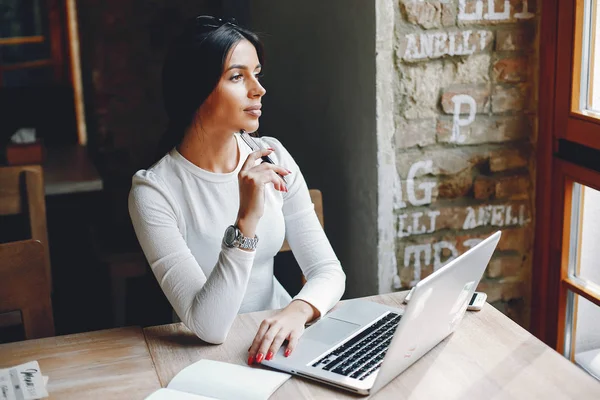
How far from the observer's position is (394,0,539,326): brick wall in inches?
82.1

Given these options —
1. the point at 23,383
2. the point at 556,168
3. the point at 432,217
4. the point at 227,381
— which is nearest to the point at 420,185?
the point at 432,217

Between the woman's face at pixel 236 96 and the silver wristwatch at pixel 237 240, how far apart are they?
299 millimetres

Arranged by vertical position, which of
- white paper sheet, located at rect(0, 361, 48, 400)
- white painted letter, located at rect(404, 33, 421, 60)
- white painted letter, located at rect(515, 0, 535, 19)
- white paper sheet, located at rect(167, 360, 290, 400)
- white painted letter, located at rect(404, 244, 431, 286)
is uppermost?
white painted letter, located at rect(515, 0, 535, 19)

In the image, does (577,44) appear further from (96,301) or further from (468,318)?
(96,301)

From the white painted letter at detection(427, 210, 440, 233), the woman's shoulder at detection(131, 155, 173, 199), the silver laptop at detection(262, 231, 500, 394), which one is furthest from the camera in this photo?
the white painted letter at detection(427, 210, 440, 233)

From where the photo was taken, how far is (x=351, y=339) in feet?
4.67

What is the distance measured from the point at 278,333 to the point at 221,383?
187mm

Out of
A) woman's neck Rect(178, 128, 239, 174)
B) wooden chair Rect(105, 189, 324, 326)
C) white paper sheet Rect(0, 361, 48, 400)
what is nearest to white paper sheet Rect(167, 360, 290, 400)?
white paper sheet Rect(0, 361, 48, 400)

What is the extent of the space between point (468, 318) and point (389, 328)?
181 millimetres

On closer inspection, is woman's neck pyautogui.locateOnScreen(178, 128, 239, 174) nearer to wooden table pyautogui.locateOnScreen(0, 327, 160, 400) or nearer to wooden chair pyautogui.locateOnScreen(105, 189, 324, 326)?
wooden table pyautogui.locateOnScreen(0, 327, 160, 400)

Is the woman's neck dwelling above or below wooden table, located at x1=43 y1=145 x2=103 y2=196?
above

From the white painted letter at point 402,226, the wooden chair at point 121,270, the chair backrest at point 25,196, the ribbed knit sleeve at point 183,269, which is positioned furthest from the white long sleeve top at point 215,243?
the wooden chair at point 121,270

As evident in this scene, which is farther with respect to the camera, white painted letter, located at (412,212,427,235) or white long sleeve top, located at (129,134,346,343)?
white painted letter, located at (412,212,427,235)

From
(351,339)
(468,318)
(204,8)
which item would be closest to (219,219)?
(351,339)
